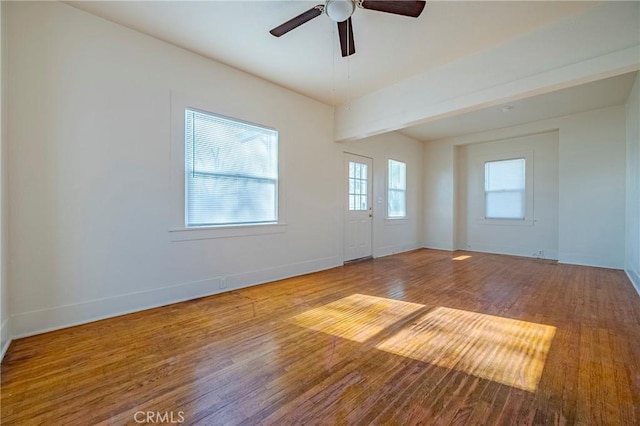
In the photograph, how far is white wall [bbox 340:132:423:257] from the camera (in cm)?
627

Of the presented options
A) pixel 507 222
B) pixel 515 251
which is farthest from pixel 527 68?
pixel 515 251

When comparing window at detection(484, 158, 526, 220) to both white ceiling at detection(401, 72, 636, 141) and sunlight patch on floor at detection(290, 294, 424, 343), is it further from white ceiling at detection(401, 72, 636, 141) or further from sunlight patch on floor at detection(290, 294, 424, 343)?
sunlight patch on floor at detection(290, 294, 424, 343)

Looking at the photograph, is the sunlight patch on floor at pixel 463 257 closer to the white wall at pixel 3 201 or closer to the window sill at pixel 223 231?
the window sill at pixel 223 231

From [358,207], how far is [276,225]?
2197 mm

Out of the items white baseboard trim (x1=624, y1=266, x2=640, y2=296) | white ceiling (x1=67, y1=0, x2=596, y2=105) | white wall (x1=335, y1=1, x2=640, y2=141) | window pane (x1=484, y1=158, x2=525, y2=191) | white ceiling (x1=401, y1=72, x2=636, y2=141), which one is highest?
white ceiling (x1=67, y1=0, x2=596, y2=105)

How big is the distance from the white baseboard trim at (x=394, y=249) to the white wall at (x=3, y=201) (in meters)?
5.53

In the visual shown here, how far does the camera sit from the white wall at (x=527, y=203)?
601cm

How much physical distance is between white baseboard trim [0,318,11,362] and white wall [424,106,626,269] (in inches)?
318

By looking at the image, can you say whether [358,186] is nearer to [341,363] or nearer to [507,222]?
[507,222]

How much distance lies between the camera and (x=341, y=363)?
6.59 ft

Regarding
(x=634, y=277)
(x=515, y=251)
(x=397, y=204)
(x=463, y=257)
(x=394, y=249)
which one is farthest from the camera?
(x=397, y=204)

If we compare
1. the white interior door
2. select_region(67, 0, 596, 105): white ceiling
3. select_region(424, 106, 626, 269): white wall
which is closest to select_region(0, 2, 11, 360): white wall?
select_region(67, 0, 596, 105): white ceiling

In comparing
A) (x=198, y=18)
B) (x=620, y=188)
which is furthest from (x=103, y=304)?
(x=620, y=188)

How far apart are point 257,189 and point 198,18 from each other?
2.08 meters
